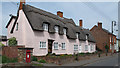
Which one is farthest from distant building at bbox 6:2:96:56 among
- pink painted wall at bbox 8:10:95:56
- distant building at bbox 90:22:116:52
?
distant building at bbox 90:22:116:52

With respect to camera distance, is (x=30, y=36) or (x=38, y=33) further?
(x=38, y=33)

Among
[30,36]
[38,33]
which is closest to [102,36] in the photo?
[38,33]

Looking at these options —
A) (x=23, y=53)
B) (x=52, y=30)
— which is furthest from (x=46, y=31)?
(x=23, y=53)

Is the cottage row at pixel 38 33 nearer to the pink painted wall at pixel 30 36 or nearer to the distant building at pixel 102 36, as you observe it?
the pink painted wall at pixel 30 36

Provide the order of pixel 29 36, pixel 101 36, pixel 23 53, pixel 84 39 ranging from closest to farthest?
pixel 23 53 < pixel 29 36 < pixel 84 39 < pixel 101 36

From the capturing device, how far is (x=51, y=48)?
976 inches

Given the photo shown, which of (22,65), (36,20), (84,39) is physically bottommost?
(22,65)

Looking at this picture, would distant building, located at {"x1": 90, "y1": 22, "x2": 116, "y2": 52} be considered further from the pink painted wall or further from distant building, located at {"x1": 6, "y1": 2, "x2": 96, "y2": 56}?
the pink painted wall

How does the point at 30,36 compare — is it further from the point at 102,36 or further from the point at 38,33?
the point at 102,36

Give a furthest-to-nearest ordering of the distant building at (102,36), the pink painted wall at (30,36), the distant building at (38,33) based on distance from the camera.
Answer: the distant building at (102,36) → the distant building at (38,33) → the pink painted wall at (30,36)

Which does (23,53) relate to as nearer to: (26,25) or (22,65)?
(22,65)

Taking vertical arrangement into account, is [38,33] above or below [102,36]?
below

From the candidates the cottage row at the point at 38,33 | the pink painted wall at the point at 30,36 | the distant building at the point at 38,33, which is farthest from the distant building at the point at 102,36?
the pink painted wall at the point at 30,36

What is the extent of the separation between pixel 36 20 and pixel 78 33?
1325 centimetres
